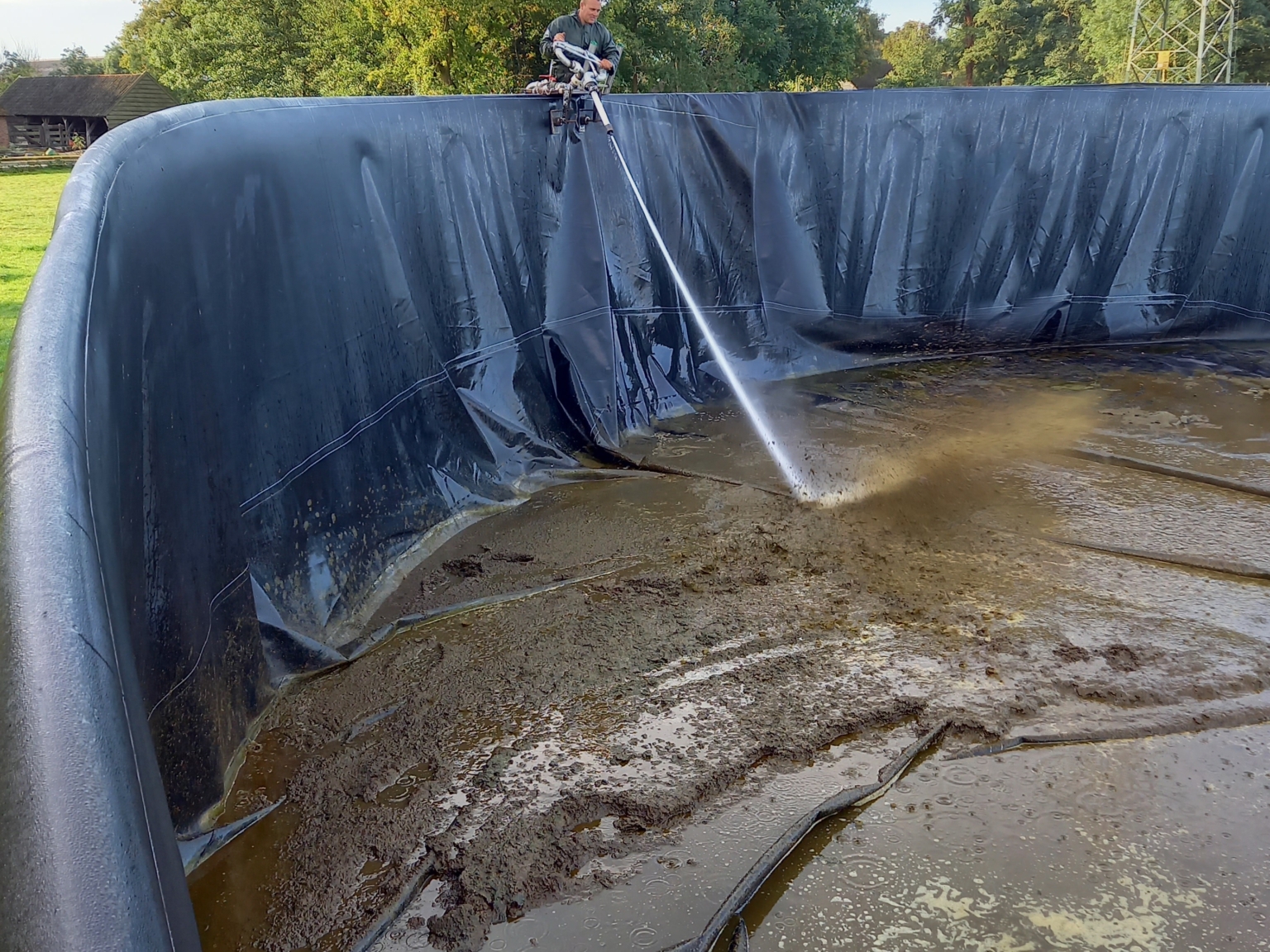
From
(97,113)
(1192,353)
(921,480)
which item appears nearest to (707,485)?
(921,480)

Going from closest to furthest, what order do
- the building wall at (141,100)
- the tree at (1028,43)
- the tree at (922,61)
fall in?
the building wall at (141,100), the tree at (1028,43), the tree at (922,61)

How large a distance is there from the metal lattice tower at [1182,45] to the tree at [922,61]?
11.0 m

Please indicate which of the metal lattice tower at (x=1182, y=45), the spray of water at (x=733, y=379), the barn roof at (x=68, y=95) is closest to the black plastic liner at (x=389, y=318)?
the spray of water at (x=733, y=379)

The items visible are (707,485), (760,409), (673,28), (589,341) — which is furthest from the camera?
(673,28)

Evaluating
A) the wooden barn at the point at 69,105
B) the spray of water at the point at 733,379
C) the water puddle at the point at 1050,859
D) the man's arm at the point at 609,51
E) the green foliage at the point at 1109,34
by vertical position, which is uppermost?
the green foliage at the point at 1109,34

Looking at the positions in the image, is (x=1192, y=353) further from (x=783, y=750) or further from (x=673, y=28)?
(x=673, y=28)

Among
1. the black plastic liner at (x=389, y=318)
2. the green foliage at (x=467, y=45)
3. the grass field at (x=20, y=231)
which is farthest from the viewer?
the green foliage at (x=467, y=45)

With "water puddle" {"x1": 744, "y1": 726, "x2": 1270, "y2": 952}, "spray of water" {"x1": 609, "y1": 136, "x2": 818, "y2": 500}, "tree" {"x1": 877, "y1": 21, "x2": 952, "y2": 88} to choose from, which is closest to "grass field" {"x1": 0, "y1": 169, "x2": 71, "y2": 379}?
"water puddle" {"x1": 744, "y1": 726, "x2": 1270, "y2": 952}

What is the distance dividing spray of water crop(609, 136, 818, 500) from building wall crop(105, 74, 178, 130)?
31.8m

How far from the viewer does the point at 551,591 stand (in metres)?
3.26

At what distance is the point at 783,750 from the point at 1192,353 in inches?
213

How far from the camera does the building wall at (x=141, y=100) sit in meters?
31.1

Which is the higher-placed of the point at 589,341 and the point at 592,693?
the point at 589,341

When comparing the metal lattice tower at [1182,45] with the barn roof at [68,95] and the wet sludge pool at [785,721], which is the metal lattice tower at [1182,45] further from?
the barn roof at [68,95]
